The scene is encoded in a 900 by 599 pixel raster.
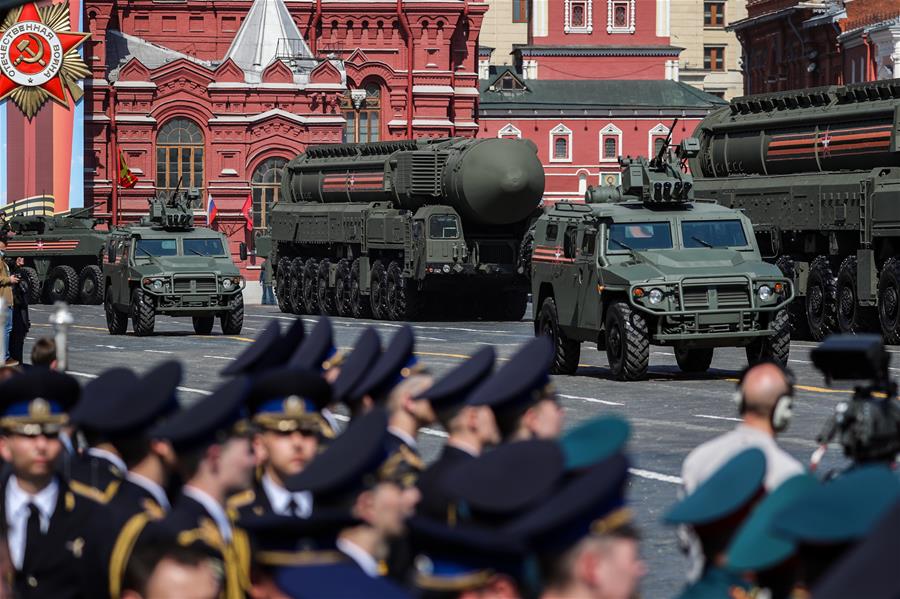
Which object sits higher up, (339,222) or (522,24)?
(522,24)

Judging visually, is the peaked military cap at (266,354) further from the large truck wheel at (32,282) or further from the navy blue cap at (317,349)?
the large truck wheel at (32,282)

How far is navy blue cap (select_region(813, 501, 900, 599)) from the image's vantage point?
4.30m

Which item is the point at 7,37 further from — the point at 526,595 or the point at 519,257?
the point at 526,595

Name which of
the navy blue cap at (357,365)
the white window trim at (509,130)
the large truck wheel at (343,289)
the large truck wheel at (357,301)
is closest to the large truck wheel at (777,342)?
the navy blue cap at (357,365)

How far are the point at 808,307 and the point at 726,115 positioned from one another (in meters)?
4.86

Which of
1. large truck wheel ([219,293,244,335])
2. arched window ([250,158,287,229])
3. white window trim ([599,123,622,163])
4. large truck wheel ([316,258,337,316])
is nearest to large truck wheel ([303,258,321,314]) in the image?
large truck wheel ([316,258,337,316])

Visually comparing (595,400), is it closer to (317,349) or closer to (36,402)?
(317,349)

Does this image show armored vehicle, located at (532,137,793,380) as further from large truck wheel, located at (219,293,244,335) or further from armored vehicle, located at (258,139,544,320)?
armored vehicle, located at (258,139,544,320)

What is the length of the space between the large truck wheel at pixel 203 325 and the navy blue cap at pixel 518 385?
3140 cm

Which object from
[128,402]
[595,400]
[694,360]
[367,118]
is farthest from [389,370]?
[367,118]

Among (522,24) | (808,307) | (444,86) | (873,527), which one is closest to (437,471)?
(873,527)

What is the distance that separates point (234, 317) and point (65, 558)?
3126 cm

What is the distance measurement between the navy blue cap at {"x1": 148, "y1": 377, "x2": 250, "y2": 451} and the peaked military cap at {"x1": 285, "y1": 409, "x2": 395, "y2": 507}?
592 millimetres

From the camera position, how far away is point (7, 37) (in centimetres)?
7044
